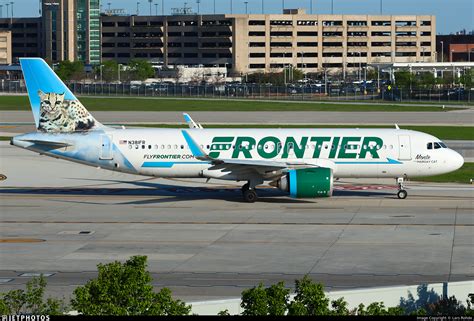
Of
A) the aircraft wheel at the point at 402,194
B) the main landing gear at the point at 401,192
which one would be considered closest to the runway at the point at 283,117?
the main landing gear at the point at 401,192

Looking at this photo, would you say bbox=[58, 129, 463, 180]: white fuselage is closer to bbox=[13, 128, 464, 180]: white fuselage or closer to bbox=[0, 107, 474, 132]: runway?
bbox=[13, 128, 464, 180]: white fuselage

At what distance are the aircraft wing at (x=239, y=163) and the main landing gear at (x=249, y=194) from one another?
1198 mm

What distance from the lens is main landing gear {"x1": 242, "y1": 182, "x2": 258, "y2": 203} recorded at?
48.4 meters

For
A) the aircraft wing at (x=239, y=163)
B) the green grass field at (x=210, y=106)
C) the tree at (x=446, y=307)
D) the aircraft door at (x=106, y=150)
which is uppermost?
the green grass field at (x=210, y=106)

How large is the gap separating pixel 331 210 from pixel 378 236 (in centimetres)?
716

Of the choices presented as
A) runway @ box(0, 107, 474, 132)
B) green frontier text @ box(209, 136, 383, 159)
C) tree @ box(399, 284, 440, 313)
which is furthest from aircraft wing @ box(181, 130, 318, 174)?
runway @ box(0, 107, 474, 132)

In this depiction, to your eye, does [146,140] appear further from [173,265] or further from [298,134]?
[173,265]

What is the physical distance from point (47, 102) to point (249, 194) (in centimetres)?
1125

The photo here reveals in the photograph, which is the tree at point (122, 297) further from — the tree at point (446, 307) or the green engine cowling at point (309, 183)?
the green engine cowling at point (309, 183)

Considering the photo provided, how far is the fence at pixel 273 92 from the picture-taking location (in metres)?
155

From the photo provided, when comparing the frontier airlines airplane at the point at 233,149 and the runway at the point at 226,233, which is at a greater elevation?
the frontier airlines airplane at the point at 233,149

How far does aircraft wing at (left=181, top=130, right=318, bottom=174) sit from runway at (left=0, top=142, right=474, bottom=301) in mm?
1871

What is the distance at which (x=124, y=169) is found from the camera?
1934 inches

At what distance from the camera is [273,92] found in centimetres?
17650
